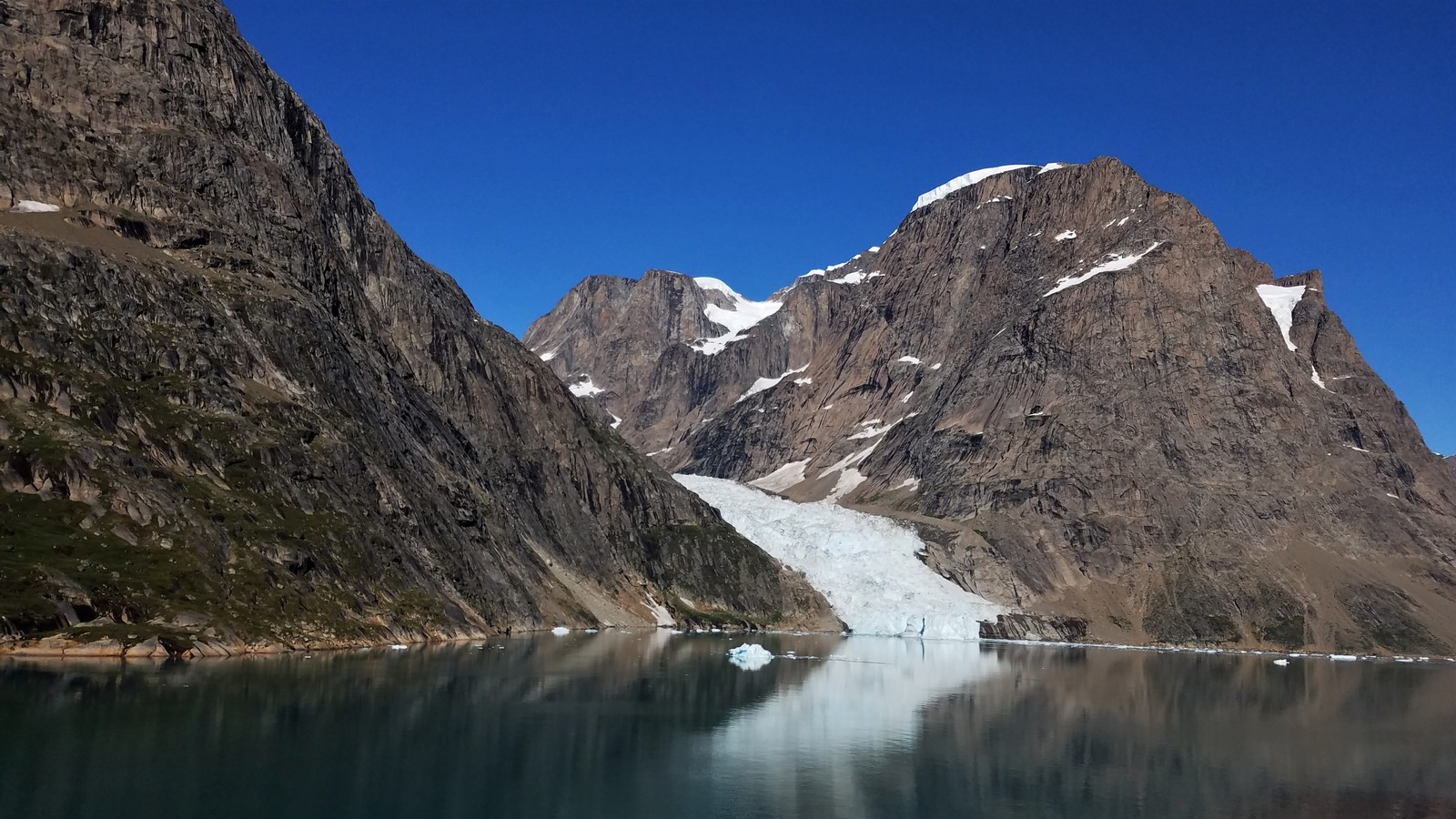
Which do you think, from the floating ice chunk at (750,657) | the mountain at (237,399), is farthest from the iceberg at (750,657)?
the mountain at (237,399)

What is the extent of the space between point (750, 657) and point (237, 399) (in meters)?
51.9

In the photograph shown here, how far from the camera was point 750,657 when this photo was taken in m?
118

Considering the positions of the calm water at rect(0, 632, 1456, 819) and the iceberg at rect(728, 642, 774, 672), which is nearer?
the calm water at rect(0, 632, 1456, 819)

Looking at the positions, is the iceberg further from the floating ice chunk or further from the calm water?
the calm water

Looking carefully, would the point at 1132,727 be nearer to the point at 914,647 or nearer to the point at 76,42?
the point at 914,647

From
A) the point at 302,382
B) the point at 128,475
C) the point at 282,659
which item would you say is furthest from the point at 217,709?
the point at 302,382

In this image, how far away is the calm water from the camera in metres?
44.7

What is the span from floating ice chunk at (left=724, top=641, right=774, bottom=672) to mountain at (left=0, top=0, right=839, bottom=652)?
25.1 m

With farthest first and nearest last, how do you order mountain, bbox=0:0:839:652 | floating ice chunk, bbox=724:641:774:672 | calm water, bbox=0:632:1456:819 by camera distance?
floating ice chunk, bbox=724:641:774:672 < mountain, bbox=0:0:839:652 < calm water, bbox=0:632:1456:819

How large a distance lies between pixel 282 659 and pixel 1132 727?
5584 cm

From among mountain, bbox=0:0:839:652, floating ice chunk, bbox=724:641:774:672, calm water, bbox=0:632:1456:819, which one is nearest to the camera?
calm water, bbox=0:632:1456:819

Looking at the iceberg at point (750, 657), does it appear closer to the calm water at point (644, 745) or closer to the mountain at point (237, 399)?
the calm water at point (644, 745)

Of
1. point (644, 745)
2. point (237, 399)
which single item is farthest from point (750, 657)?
point (644, 745)

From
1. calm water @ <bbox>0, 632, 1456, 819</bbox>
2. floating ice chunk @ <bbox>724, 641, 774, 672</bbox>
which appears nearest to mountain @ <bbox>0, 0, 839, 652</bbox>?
calm water @ <bbox>0, 632, 1456, 819</bbox>
